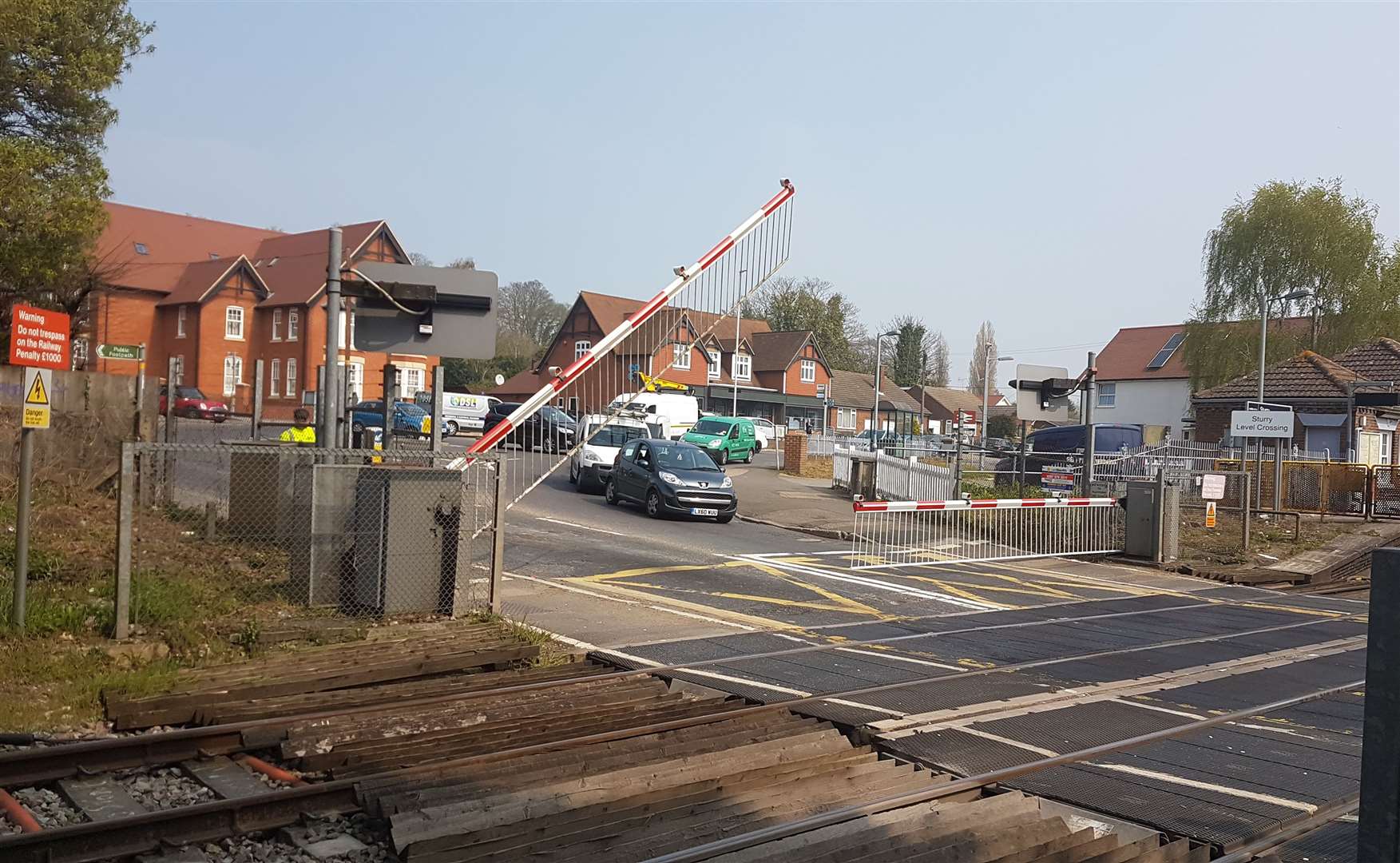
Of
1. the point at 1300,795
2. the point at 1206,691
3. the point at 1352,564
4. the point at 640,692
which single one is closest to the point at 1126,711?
the point at 1206,691

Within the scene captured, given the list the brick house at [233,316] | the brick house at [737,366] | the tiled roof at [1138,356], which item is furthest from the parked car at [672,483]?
the tiled roof at [1138,356]

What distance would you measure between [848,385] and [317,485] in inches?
3002

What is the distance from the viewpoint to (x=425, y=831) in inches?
195

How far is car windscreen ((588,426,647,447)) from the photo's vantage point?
26719mm

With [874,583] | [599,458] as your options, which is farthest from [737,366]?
[874,583]

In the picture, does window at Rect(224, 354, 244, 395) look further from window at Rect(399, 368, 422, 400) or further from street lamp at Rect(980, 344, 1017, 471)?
street lamp at Rect(980, 344, 1017, 471)

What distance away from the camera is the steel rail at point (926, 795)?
489cm

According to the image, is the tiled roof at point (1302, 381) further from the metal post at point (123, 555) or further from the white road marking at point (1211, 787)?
the metal post at point (123, 555)

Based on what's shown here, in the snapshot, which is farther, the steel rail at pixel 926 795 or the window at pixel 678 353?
the window at pixel 678 353

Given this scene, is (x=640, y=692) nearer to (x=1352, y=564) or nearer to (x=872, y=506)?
(x=872, y=506)

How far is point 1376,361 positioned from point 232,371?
52.9m

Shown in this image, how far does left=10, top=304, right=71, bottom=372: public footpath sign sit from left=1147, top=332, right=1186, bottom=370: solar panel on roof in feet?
217

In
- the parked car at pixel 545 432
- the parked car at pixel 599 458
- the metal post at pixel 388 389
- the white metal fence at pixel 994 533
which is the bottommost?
the white metal fence at pixel 994 533

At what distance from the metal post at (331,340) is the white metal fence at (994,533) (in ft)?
31.2
